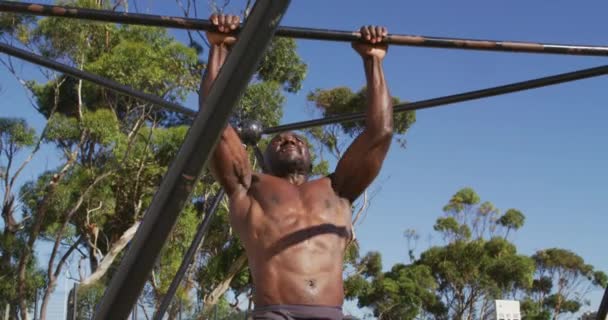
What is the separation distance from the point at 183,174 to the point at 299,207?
1.58 m

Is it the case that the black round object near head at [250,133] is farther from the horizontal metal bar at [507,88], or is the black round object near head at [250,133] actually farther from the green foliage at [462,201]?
the green foliage at [462,201]

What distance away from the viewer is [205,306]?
64.6ft

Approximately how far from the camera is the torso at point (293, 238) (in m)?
2.48

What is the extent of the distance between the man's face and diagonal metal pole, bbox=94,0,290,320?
1802 mm

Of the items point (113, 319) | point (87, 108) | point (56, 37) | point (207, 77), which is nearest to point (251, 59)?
point (113, 319)

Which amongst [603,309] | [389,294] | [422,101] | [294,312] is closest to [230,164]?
[294,312]

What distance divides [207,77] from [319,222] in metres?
0.66

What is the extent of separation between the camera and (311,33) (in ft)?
7.80

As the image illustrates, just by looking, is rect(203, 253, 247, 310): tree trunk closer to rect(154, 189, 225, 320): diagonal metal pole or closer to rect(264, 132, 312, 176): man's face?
rect(154, 189, 225, 320): diagonal metal pole

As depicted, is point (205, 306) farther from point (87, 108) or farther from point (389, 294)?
point (389, 294)

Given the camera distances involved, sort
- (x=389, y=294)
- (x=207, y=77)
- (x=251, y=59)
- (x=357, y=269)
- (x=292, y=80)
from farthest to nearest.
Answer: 1. (x=389, y=294)
2. (x=357, y=269)
3. (x=292, y=80)
4. (x=207, y=77)
5. (x=251, y=59)

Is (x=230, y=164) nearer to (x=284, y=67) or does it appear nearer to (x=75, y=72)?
(x=75, y=72)

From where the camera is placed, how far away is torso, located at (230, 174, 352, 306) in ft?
8.15

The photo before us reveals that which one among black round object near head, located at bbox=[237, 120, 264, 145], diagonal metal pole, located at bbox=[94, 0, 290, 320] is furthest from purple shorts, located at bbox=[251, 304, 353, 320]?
black round object near head, located at bbox=[237, 120, 264, 145]
